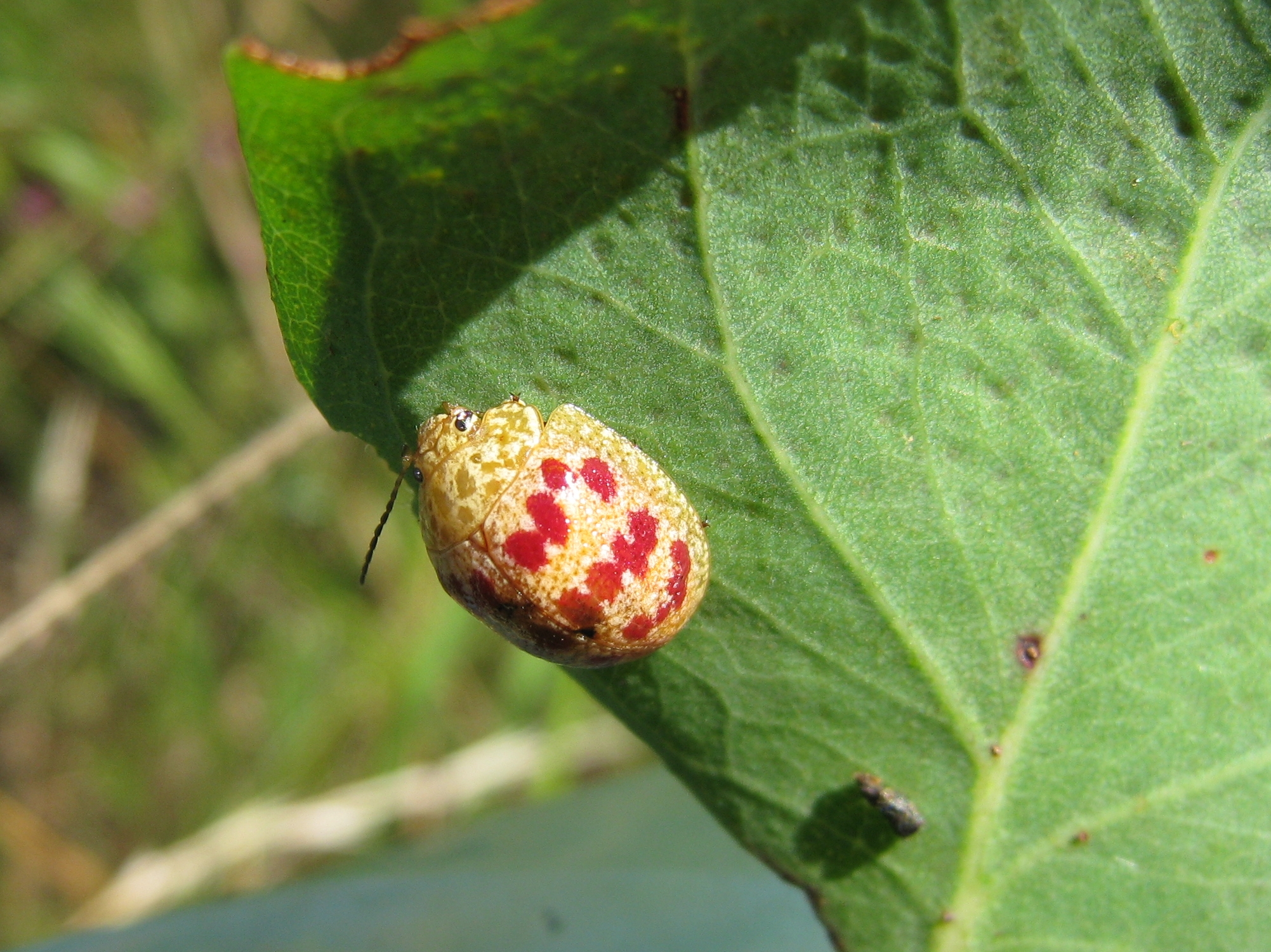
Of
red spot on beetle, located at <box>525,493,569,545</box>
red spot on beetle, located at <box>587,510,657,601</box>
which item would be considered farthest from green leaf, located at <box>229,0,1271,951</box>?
red spot on beetle, located at <box>525,493,569,545</box>

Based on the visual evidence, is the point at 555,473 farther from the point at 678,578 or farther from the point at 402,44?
the point at 402,44

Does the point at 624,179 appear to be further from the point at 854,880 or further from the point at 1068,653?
the point at 854,880

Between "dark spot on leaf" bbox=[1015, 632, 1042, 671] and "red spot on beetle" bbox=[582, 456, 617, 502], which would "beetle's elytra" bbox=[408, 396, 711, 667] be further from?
"dark spot on leaf" bbox=[1015, 632, 1042, 671]

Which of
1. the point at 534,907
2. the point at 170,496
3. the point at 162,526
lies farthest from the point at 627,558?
the point at 170,496

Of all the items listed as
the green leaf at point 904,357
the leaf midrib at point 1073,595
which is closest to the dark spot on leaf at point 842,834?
the green leaf at point 904,357

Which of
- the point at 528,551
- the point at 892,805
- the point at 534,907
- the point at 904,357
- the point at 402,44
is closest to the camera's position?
the point at 402,44

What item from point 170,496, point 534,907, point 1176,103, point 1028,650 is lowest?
point 534,907

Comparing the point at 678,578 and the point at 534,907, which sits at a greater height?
the point at 678,578
